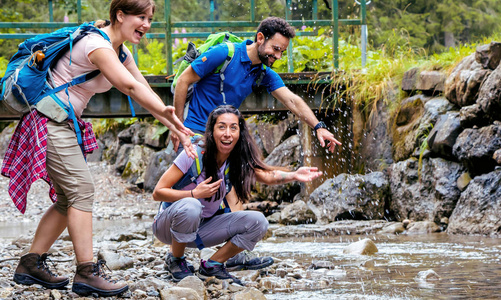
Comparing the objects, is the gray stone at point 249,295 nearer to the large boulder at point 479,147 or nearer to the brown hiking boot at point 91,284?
the brown hiking boot at point 91,284

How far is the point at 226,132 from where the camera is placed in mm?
4102

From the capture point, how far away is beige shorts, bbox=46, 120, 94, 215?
3.58 meters

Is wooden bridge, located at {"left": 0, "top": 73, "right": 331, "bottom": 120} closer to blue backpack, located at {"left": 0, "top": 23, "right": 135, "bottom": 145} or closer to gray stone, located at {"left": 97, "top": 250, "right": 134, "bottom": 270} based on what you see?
gray stone, located at {"left": 97, "top": 250, "right": 134, "bottom": 270}

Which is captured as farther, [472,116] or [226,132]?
[472,116]

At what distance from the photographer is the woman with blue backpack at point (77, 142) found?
11.5ft

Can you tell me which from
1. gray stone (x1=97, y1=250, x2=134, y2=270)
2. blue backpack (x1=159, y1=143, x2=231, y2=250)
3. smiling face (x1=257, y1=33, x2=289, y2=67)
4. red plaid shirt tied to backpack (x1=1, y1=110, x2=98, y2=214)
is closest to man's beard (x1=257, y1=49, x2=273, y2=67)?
smiling face (x1=257, y1=33, x2=289, y2=67)

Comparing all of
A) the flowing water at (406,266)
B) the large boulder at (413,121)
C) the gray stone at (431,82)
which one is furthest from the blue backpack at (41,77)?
the gray stone at (431,82)

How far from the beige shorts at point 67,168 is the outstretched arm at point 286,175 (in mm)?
1187

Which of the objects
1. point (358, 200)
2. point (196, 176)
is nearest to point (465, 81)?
point (358, 200)

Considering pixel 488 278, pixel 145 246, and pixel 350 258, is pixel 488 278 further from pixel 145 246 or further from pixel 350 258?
pixel 145 246

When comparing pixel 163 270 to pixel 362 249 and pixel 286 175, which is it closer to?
pixel 286 175

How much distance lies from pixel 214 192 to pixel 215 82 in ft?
3.68

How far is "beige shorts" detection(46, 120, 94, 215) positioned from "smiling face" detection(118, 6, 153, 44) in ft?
2.24

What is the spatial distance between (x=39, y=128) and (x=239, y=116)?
1.35 metres
